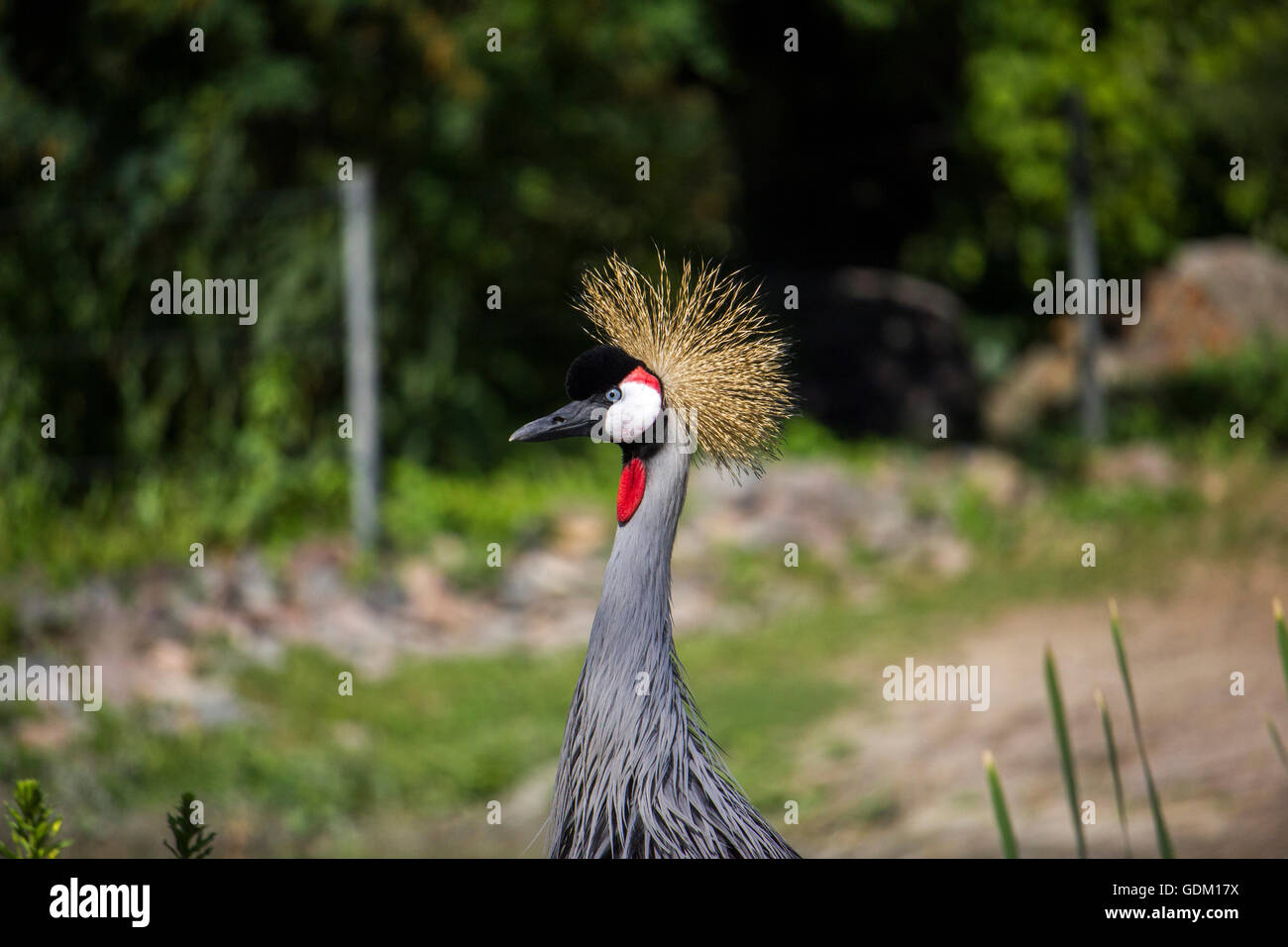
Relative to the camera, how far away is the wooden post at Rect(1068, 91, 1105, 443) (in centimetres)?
841

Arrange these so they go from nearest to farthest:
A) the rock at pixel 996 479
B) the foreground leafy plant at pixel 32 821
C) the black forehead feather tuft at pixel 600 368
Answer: the foreground leafy plant at pixel 32 821 < the black forehead feather tuft at pixel 600 368 < the rock at pixel 996 479

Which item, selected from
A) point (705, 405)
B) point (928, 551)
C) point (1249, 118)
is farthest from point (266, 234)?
point (1249, 118)

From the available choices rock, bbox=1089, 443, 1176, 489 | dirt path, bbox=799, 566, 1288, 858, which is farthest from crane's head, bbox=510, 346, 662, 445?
rock, bbox=1089, 443, 1176, 489

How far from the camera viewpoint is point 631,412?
1778 mm

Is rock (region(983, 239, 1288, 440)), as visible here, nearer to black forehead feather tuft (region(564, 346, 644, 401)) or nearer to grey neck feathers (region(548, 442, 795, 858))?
grey neck feathers (region(548, 442, 795, 858))

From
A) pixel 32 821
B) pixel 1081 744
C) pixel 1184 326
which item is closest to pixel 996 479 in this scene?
pixel 1081 744

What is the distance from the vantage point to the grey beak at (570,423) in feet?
5.90

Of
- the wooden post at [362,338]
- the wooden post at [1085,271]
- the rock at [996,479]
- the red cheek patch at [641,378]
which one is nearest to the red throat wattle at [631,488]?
the red cheek patch at [641,378]

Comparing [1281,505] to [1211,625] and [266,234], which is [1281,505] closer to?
[1211,625]

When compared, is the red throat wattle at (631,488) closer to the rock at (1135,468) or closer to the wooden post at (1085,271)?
the rock at (1135,468)

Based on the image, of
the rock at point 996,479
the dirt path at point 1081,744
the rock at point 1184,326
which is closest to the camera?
the dirt path at point 1081,744

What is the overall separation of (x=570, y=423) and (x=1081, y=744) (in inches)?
138

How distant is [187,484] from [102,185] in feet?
7.07

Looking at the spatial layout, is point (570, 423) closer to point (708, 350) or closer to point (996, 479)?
point (708, 350)
